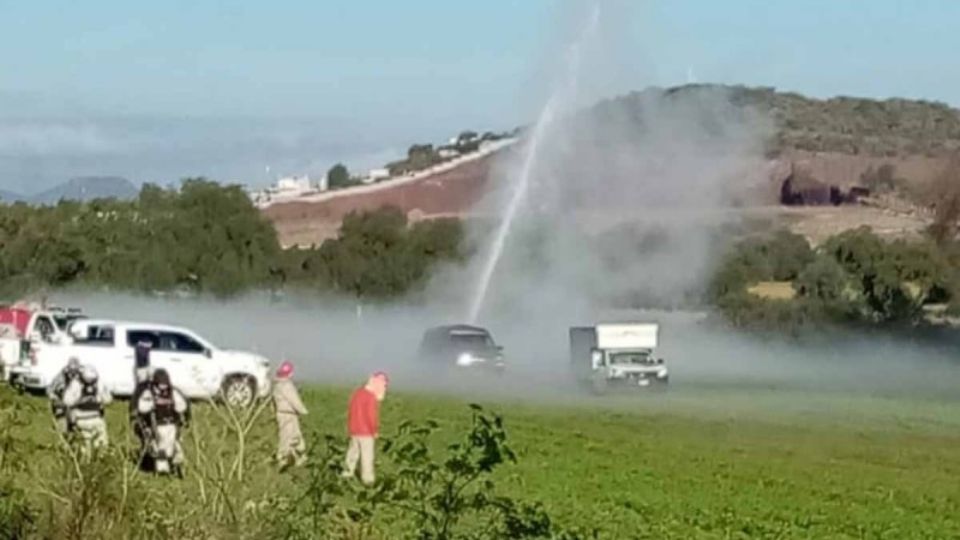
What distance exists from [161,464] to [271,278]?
253 ft

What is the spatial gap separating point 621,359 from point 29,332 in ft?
61.1

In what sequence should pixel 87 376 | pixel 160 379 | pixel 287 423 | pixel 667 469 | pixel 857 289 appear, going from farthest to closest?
pixel 857 289
pixel 667 469
pixel 87 376
pixel 160 379
pixel 287 423

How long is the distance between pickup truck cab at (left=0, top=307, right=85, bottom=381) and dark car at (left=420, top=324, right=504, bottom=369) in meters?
13.1

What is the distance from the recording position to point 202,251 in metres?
95.6

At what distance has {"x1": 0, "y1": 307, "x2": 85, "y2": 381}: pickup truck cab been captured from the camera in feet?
143

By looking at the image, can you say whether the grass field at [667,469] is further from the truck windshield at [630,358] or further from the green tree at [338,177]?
the green tree at [338,177]

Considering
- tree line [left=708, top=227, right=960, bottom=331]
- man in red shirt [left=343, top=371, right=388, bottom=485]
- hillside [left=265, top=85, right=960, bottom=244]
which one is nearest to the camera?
man in red shirt [left=343, top=371, right=388, bottom=485]

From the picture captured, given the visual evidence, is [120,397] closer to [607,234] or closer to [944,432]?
[944,432]

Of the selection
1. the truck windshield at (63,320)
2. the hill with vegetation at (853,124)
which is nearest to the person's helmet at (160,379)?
the truck windshield at (63,320)

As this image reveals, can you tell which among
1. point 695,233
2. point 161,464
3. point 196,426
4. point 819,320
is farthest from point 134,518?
point 695,233

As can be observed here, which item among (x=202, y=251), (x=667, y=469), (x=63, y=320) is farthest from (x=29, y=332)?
(x=202, y=251)

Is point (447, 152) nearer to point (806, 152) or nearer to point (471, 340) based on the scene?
point (806, 152)

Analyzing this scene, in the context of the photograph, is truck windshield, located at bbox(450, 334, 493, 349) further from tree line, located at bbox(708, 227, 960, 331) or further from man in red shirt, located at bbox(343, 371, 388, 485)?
man in red shirt, located at bbox(343, 371, 388, 485)

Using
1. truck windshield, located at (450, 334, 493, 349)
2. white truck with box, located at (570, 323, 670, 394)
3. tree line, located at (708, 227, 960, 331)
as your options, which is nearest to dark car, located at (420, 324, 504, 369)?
truck windshield, located at (450, 334, 493, 349)
